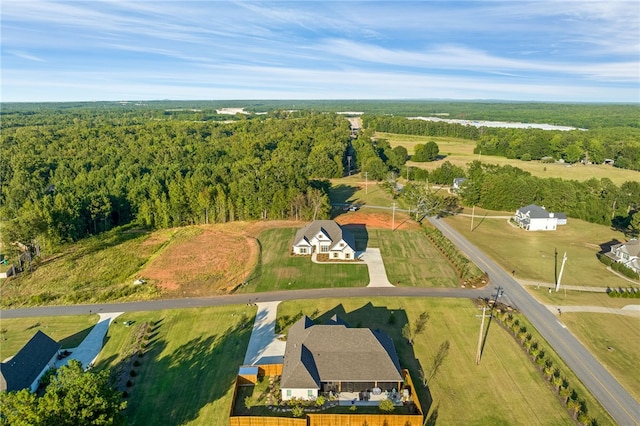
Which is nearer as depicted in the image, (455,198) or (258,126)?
(455,198)

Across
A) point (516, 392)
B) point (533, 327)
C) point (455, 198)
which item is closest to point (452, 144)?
point (455, 198)

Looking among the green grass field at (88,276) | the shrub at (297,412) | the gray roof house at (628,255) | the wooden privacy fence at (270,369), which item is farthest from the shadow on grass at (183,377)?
the gray roof house at (628,255)

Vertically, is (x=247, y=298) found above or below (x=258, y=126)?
A: below

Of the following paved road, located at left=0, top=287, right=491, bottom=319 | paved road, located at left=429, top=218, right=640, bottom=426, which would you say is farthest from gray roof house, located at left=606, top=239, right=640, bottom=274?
paved road, located at left=0, top=287, right=491, bottom=319

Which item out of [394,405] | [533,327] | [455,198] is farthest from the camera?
[455,198]

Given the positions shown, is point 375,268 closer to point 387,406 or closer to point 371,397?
point 371,397

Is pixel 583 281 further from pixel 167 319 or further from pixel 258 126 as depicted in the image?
pixel 258 126

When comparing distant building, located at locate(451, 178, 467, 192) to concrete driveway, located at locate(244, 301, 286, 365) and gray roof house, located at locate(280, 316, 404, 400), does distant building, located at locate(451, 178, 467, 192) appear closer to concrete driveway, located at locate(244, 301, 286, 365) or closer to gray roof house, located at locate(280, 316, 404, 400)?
concrete driveway, located at locate(244, 301, 286, 365)
